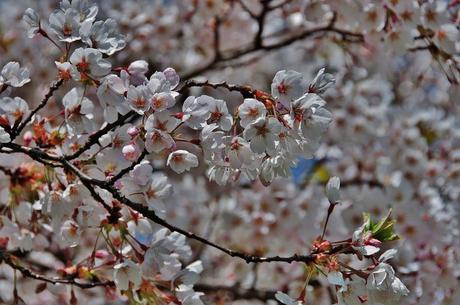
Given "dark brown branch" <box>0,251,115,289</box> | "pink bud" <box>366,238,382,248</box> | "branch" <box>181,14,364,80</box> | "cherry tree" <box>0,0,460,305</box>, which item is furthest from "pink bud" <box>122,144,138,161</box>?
"branch" <box>181,14,364,80</box>

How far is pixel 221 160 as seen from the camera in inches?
70.1

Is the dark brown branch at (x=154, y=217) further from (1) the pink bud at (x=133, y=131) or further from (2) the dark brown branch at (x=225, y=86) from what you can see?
(2) the dark brown branch at (x=225, y=86)

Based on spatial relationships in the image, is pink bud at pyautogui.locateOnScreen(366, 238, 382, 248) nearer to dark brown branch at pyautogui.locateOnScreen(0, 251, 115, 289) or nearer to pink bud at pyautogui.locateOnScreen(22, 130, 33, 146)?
dark brown branch at pyautogui.locateOnScreen(0, 251, 115, 289)

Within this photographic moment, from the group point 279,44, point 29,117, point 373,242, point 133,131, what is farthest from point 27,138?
point 279,44

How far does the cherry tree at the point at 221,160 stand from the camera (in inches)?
69.2

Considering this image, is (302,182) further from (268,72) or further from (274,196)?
(268,72)

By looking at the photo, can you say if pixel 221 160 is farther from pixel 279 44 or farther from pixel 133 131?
pixel 279 44

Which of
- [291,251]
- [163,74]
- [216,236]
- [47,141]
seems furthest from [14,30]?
[163,74]

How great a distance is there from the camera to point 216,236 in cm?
458

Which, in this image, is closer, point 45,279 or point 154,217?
point 154,217

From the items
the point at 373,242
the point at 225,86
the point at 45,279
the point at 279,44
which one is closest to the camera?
the point at 373,242

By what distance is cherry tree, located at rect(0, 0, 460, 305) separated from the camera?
1.76 meters

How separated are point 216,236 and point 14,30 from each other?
2.09 metres

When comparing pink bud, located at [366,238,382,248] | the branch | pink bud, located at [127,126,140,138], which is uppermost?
pink bud, located at [127,126,140,138]
